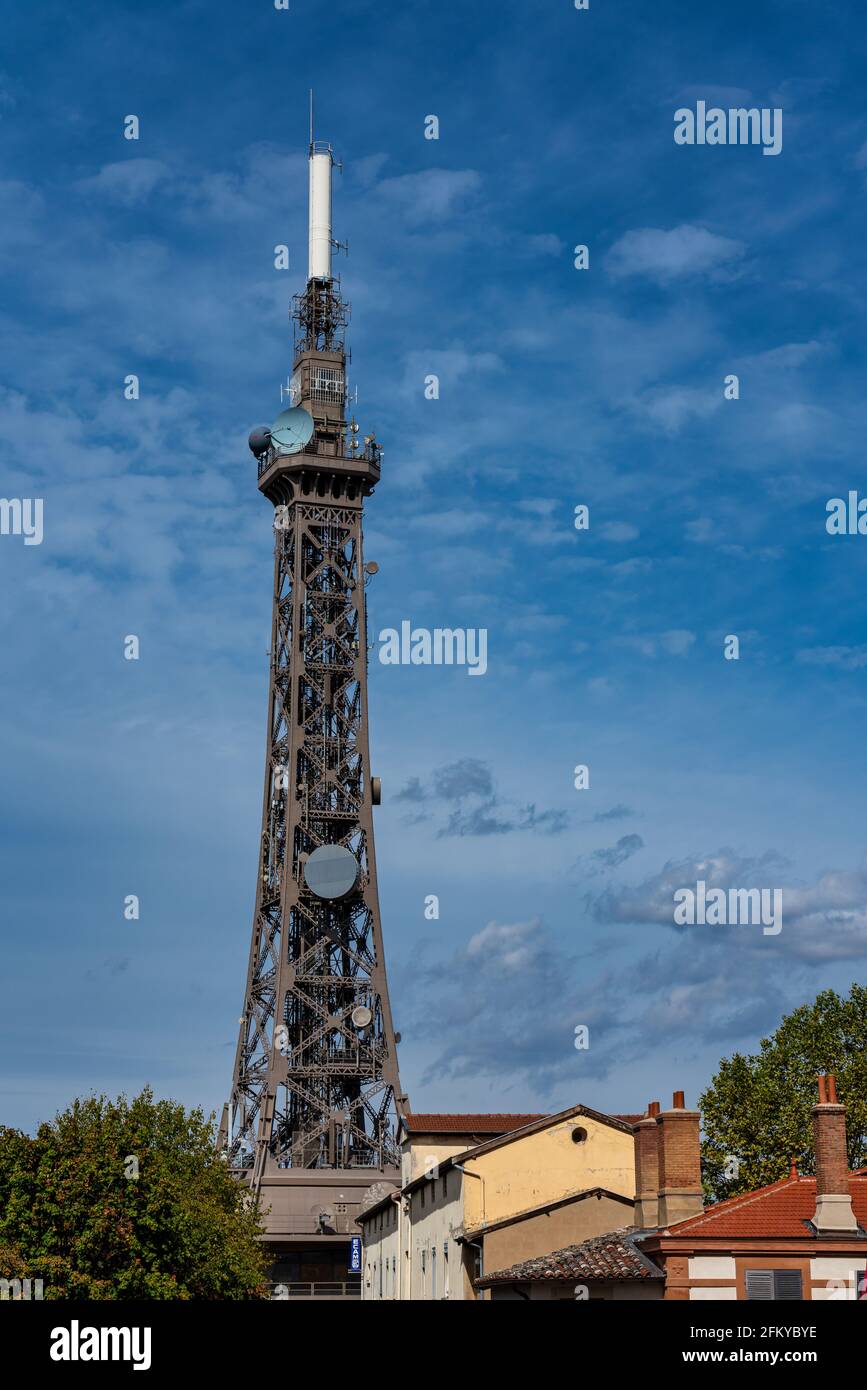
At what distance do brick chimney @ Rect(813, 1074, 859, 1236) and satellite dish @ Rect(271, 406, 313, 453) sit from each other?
88.3 metres

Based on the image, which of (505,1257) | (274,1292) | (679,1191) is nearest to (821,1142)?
(679,1191)

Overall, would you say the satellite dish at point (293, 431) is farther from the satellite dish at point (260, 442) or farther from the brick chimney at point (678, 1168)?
the brick chimney at point (678, 1168)

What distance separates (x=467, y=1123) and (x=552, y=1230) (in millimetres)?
23407

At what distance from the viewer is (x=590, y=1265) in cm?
4478

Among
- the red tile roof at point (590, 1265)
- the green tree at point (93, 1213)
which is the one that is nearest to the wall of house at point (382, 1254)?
the green tree at point (93, 1213)

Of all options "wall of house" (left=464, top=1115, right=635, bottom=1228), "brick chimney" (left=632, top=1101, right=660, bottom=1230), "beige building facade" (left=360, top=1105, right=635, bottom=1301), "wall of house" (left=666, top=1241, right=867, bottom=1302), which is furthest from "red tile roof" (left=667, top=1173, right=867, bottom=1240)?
"wall of house" (left=464, top=1115, right=635, bottom=1228)

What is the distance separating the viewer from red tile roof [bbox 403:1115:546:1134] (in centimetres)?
7412

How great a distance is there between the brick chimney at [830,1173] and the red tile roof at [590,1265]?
→ 4223 mm

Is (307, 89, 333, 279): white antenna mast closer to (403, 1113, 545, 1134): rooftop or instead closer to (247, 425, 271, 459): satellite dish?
(247, 425, 271, 459): satellite dish

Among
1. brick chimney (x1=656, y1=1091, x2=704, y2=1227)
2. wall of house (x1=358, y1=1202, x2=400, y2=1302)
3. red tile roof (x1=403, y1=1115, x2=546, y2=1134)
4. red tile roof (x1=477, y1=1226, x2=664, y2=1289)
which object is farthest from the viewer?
red tile roof (x1=403, y1=1115, x2=546, y2=1134)

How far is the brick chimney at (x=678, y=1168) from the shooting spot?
44.8 m
